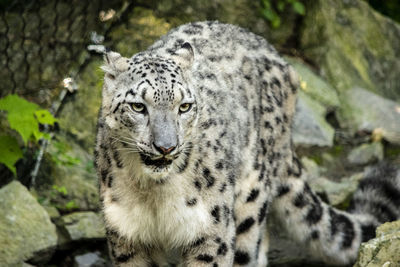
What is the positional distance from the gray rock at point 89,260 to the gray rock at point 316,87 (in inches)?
143

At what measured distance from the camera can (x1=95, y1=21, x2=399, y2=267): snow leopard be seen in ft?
12.3

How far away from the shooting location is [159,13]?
7.67m

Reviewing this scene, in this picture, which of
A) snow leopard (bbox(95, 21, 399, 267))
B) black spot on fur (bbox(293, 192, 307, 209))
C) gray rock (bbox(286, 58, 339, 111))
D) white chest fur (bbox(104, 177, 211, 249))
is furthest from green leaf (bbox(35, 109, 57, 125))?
gray rock (bbox(286, 58, 339, 111))

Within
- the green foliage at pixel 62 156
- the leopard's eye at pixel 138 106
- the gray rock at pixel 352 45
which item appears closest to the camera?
the leopard's eye at pixel 138 106

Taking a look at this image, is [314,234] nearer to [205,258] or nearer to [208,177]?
[205,258]

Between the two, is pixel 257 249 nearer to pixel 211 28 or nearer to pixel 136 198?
pixel 136 198

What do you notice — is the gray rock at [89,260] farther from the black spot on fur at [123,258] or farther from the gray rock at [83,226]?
the black spot on fur at [123,258]

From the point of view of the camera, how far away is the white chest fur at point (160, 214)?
4137 mm

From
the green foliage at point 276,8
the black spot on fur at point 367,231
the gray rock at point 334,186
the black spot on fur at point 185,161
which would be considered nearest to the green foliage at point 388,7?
the green foliage at point 276,8

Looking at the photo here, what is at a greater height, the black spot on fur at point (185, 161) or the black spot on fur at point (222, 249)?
the black spot on fur at point (185, 161)

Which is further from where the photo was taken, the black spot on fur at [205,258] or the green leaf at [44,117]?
the green leaf at [44,117]

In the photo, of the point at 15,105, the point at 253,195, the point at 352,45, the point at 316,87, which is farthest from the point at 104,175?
the point at 352,45

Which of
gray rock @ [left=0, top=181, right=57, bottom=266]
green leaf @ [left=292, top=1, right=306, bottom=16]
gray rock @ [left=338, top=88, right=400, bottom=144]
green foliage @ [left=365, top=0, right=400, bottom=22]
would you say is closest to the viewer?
gray rock @ [left=0, top=181, right=57, bottom=266]

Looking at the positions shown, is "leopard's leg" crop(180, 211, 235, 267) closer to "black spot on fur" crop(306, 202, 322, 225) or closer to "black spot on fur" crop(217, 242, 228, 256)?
"black spot on fur" crop(217, 242, 228, 256)
